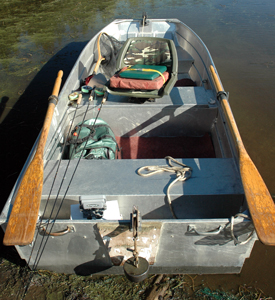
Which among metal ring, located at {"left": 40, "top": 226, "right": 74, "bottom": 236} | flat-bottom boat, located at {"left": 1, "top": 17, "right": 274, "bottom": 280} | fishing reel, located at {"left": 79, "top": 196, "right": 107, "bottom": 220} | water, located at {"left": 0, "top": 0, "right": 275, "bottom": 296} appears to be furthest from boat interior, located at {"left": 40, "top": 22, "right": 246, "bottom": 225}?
water, located at {"left": 0, "top": 0, "right": 275, "bottom": 296}

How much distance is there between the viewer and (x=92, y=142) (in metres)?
3.60

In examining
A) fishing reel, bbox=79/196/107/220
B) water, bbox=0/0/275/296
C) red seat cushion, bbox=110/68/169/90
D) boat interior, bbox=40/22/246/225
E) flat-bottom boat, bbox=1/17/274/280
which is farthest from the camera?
water, bbox=0/0/275/296

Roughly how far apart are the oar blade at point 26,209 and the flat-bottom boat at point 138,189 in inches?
0.4

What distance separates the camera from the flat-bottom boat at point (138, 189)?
2.32 meters

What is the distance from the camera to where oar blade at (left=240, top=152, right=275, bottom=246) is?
204 cm

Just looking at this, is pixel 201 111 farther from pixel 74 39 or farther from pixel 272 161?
pixel 74 39

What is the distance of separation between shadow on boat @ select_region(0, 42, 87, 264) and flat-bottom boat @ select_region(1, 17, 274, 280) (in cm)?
118

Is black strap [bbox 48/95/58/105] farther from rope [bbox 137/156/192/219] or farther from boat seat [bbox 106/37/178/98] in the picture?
rope [bbox 137/156/192/219]

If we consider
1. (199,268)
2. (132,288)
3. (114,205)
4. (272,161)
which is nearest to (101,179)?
(114,205)

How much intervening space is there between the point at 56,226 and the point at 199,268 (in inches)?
64.1

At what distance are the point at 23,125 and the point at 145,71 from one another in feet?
10.6

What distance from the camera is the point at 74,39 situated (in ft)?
33.2

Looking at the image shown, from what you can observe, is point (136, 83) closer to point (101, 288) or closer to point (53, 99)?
point (53, 99)

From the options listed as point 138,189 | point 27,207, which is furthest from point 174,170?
point 27,207
